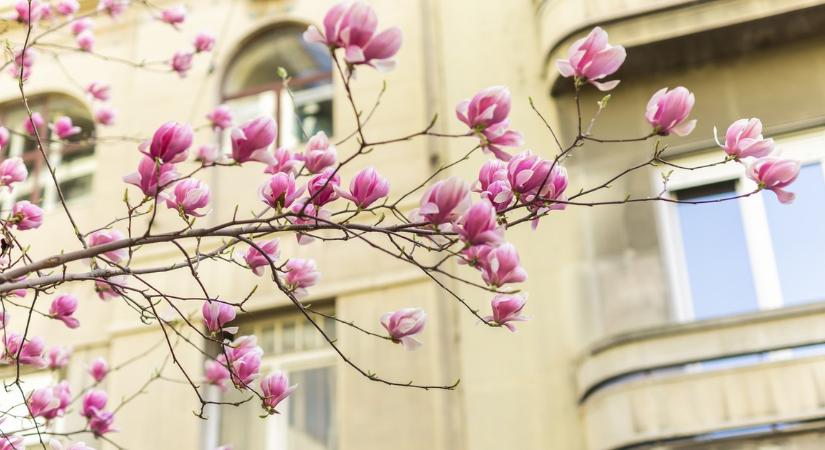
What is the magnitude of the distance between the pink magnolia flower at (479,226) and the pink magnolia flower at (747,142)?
99cm

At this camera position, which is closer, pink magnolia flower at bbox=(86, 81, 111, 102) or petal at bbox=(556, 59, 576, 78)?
petal at bbox=(556, 59, 576, 78)

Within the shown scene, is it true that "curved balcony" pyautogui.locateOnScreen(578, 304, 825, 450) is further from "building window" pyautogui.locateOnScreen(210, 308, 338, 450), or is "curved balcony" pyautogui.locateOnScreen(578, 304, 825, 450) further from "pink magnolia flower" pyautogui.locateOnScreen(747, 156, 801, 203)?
"pink magnolia flower" pyautogui.locateOnScreen(747, 156, 801, 203)

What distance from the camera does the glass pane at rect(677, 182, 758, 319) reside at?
684cm

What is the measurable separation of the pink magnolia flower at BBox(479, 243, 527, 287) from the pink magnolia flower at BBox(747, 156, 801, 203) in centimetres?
92

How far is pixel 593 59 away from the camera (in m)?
Answer: 3.27

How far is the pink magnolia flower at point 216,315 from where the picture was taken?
150 inches

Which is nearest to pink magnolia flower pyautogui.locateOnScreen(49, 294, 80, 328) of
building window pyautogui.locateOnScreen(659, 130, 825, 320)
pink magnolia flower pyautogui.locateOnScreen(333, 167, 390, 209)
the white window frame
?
pink magnolia flower pyautogui.locateOnScreen(333, 167, 390, 209)

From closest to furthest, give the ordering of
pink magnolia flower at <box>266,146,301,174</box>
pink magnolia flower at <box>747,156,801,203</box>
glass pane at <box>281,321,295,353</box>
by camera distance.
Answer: pink magnolia flower at <box>747,156,801,203</box> → pink magnolia flower at <box>266,146,301,174</box> → glass pane at <box>281,321,295,353</box>

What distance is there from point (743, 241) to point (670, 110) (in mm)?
4066

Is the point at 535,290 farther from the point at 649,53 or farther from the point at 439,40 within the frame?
the point at 439,40

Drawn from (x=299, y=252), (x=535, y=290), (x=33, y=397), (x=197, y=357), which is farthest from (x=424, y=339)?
(x=33, y=397)

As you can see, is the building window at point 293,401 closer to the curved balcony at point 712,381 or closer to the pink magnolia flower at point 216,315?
the curved balcony at point 712,381

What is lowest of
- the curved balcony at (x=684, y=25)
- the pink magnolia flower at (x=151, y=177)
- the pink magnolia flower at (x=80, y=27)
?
the pink magnolia flower at (x=151, y=177)

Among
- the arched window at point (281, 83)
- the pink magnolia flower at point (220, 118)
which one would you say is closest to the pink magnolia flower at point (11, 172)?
the pink magnolia flower at point (220, 118)
